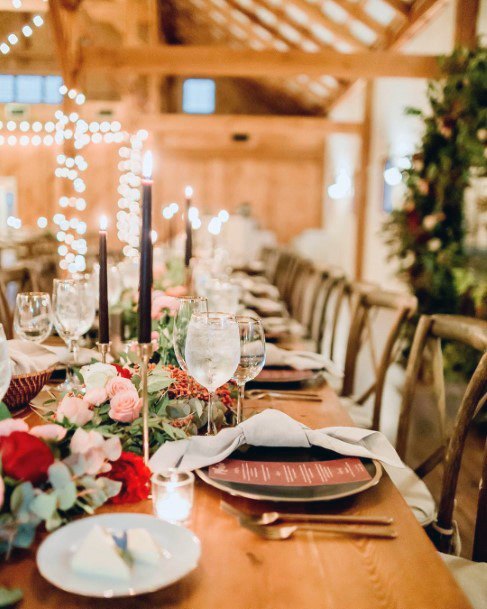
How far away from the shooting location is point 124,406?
885 millimetres

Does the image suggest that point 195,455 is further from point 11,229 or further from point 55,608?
point 11,229

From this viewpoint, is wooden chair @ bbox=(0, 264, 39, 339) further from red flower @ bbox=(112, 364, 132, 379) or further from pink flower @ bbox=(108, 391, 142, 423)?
pink flower @ bbox=(108, 391, 142, 423)

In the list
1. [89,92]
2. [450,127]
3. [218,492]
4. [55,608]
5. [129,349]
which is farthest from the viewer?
[89,92]

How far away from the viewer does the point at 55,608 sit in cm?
60

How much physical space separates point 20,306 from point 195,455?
26.0 inches

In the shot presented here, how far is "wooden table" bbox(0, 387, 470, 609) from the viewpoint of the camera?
2.04ft

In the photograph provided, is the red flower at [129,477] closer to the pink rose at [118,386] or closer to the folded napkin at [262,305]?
the pink rose at [118,386]

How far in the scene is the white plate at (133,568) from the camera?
591mm

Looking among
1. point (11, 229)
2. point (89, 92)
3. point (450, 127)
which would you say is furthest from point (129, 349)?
point (89, 92)

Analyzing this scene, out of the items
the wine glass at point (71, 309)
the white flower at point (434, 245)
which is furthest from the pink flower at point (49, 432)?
the white flower at point (434, 245)

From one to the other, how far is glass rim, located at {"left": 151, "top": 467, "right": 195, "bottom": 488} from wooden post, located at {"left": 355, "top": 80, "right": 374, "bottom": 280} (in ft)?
30.1

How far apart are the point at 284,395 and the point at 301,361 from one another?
0.21 metres

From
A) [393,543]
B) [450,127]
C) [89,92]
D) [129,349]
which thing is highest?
[89,92]

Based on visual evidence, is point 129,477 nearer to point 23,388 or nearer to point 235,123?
point 23,388
